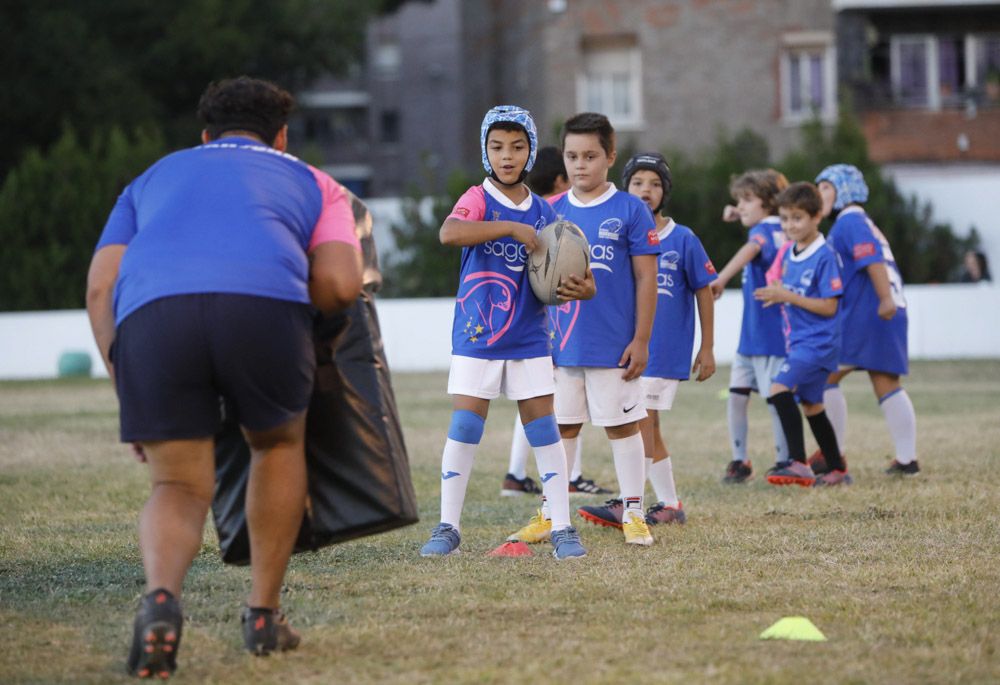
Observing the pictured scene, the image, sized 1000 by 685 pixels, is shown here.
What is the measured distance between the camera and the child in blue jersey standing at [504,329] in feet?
20.4

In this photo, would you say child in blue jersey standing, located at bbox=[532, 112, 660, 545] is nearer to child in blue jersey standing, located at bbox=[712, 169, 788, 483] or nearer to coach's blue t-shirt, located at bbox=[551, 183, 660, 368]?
coach's blue t-shirt, located at bbox=[551, 183, 660, 368]

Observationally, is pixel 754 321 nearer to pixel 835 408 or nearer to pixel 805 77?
pixel 835 408

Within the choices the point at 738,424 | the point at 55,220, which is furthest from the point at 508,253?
the point at 55,220

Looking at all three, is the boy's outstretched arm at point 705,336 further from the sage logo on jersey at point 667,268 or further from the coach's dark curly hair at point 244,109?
the coach's dark curly hair at point 244,109

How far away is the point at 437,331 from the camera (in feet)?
77.9

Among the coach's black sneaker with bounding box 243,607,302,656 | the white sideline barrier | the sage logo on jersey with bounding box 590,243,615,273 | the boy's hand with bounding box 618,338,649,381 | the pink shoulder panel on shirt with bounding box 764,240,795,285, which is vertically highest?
the sage logo on jersey with bounding box 590,243,615,273

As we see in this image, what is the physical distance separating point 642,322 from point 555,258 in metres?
0.75

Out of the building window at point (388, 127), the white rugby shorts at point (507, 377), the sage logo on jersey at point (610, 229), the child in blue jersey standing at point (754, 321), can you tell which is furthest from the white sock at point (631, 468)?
the building window at point (388, 127)

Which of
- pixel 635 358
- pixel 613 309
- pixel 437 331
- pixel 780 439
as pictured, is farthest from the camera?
pixel 437 331

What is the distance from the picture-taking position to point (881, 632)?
455 centimetres

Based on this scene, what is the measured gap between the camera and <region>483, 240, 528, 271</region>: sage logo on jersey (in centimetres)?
625

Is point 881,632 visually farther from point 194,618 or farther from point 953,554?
point 194,618

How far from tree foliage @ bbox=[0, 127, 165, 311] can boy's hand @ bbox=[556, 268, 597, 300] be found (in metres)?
21.6

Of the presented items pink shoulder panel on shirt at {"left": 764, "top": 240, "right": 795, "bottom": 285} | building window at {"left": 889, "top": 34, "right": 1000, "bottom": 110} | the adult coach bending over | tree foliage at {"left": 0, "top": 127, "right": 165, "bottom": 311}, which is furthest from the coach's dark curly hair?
building window at {"left": 889, "top": 34, "right": 1000, "bottom": 110}
